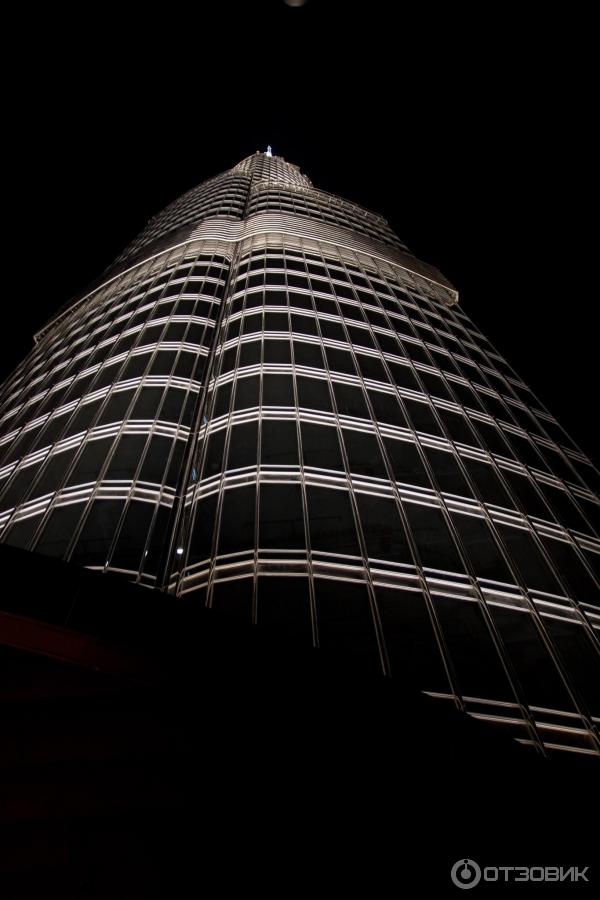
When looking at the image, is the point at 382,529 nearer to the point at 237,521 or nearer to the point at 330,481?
the point at 330,481

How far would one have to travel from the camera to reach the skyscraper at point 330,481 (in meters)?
13.0

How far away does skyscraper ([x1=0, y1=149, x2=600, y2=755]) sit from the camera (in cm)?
1297

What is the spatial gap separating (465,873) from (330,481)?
12.0 m

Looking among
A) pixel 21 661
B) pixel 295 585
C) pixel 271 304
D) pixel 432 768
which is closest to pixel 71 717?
pixel 21 661

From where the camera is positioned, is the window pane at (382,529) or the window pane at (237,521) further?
the window pane at (237,521)

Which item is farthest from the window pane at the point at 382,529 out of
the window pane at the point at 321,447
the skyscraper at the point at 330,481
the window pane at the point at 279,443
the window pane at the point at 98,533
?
the window pane at the point at 98,533

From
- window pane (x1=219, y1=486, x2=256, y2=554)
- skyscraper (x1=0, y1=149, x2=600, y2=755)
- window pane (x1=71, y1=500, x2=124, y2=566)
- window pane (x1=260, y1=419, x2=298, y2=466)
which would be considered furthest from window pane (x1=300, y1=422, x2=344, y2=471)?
window pane (x1=71, y1=500, x2=124, y2=566)

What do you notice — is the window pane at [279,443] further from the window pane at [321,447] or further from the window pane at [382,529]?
the window pane at [382,529]

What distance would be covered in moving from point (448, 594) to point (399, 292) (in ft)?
76.5

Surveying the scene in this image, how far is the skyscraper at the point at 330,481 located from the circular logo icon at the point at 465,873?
3.41m

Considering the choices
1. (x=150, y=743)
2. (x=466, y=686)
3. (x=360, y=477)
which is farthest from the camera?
(x=360, y=477)

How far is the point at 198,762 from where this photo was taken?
5.75 m

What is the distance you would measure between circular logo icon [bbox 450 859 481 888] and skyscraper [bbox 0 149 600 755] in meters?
3.41

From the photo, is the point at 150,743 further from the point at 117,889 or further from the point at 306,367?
the point at 306,367
